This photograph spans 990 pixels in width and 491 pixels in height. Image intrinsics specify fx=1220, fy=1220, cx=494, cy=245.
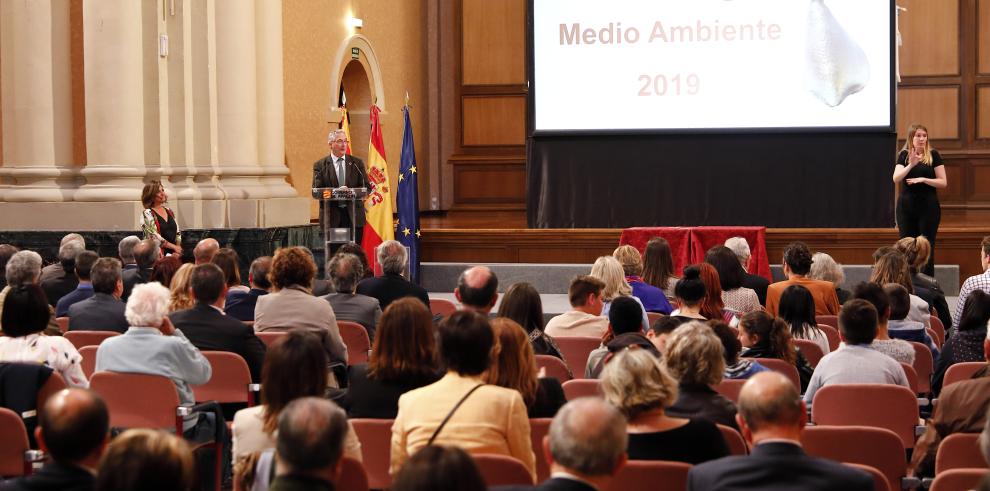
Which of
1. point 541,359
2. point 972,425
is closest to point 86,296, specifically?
point 541,359

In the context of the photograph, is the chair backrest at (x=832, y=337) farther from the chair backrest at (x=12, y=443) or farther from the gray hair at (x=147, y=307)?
the chair backrest at (x=12, y=443)

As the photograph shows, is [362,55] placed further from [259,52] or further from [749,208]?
[749,208]

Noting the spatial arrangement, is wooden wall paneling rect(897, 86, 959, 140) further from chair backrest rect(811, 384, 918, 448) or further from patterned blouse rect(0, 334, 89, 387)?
patterned blouse rect(0, 334, 89, 387)

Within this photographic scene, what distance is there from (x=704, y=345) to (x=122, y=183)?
6.71 m

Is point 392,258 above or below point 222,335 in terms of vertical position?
above

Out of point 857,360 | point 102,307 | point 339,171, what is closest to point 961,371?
point 857,360

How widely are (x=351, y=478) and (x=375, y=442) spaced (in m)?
0.68

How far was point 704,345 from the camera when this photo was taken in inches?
138

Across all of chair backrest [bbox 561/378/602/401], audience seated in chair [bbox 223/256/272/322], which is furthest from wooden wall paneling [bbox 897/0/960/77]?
chair backrest [bbox 561/378/602/401]

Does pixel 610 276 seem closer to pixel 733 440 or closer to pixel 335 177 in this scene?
pixel 733 440

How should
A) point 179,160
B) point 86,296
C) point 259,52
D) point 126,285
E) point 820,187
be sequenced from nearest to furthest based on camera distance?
point 86,296, point 126,285, point 179,160, point 259,52, point 820,187

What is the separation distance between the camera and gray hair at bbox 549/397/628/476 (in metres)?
2.36

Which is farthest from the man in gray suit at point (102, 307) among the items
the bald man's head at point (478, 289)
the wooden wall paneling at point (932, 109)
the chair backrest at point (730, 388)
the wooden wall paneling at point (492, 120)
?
the wooden wall paneling at point (932, 109)

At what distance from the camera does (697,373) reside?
3547mm
